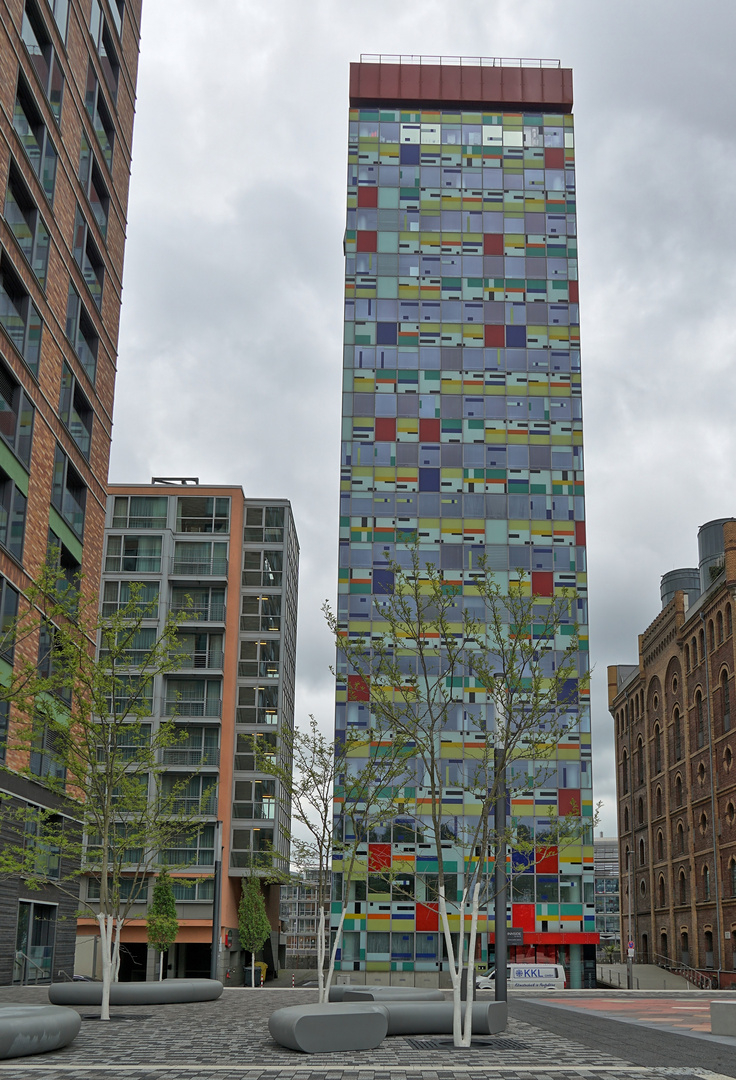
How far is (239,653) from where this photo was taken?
77.6 meters

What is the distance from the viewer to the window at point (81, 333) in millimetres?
39844

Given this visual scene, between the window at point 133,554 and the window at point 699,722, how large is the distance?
3640cm

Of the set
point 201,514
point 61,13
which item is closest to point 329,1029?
point 61,13

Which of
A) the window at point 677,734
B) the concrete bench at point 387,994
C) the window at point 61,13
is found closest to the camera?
the concrete bench at point 387,994

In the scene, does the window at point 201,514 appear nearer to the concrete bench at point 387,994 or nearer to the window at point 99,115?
the window at point 99,115

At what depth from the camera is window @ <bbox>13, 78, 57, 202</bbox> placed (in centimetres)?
3444

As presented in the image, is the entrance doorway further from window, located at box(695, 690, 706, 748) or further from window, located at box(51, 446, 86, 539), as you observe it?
window, located at box(695, 690, 706, 748)

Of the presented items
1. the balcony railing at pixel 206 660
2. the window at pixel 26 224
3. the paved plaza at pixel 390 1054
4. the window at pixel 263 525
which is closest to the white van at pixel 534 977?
the paved plaza at pixel 390 1054

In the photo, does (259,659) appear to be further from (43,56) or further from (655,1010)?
(655,1010)

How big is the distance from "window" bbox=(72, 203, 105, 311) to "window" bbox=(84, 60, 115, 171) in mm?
4233

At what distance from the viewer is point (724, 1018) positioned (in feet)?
65.9

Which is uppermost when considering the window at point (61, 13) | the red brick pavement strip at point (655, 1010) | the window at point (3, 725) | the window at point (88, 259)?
the window at point (61, 13)

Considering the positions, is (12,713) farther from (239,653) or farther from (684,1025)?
(239,653)

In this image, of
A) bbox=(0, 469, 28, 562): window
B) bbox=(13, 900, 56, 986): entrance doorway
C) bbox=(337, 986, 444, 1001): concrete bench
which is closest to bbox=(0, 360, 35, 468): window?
bbox=(0, 469, 28, 562): window
